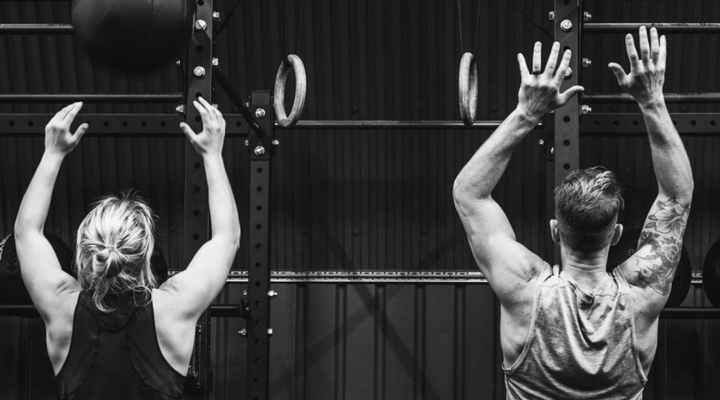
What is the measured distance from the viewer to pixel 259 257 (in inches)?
166

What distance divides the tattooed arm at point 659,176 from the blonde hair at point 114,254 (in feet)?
3.53

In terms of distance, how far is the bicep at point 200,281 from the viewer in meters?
1.99

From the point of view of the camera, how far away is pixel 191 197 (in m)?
3.12

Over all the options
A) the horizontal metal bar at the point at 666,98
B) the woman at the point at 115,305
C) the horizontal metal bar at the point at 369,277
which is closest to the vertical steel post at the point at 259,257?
the horizontal metal bar at the point at 369,277

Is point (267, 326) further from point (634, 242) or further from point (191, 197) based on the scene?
point (634, 242)

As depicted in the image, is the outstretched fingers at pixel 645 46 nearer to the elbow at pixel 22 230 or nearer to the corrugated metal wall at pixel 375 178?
the elbow at pixel 22 230

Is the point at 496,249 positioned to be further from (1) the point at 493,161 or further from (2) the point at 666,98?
(2) the point at 666,98

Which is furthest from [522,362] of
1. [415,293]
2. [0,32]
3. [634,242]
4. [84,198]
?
[84,198]

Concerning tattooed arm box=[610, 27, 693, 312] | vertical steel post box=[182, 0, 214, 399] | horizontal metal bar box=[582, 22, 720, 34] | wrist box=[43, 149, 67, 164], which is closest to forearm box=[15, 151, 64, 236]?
wrist box=[43, 149, 67, 164]

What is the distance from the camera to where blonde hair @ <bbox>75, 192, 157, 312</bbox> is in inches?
76.2

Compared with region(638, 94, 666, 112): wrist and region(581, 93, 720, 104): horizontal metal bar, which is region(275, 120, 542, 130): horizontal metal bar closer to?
region(581, 93, 720, 104): horizontal metal bar

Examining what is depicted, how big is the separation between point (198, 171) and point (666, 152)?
165 centimetres

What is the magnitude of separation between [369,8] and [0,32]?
2200 millimetres

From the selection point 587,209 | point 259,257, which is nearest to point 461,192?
point 587,209
